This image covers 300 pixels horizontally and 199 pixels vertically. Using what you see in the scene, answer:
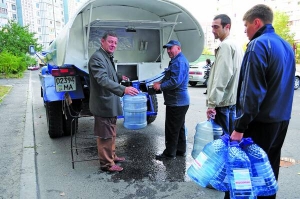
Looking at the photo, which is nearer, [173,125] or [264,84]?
[264,84]

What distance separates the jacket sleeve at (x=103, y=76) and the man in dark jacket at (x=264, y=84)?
172 cm

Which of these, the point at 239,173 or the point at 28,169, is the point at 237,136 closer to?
the point at 239,173

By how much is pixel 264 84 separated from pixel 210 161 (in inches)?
33.5

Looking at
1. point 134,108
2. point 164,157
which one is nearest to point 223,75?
point 164,157

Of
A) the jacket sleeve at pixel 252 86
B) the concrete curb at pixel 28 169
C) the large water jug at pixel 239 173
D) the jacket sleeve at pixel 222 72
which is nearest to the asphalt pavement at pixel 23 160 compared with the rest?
the concrete curb at pixel 28 169

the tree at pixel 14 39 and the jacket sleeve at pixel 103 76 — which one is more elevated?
the tree at pixel 14 39

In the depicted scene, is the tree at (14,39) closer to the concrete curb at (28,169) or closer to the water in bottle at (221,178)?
the concrete curb at (28,169)

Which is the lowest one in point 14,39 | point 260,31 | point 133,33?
point 260,31

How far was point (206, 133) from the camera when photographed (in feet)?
11.8

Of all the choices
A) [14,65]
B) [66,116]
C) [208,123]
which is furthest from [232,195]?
[14,65]

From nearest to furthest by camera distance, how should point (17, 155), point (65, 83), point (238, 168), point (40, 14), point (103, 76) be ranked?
point (238, 168) → point (103, 76) → point (17, 155) → point (65, 83) → point (40, 14)

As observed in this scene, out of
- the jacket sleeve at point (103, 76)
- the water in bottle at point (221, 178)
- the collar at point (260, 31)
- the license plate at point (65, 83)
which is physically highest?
the collar at point (260, 31)

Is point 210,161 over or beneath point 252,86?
beneath

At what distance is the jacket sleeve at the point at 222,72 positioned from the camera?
3.15 m
